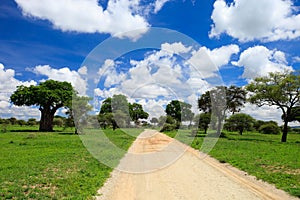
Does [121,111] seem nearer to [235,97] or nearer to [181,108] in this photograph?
[181,108]

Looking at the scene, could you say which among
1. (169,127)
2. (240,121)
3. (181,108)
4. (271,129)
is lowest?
(169,127)

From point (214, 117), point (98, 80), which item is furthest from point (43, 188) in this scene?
point (214, 117)

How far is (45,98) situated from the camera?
53375mm

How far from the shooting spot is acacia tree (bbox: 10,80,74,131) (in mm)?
53531

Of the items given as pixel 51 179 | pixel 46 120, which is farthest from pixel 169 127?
pixel 51 179

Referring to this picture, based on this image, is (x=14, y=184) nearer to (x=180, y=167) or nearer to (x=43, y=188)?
(x=43, y=188)

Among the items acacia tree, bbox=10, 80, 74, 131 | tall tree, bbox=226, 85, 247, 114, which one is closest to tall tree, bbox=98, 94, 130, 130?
acacia tree, bbox=10, 80, 74, 131

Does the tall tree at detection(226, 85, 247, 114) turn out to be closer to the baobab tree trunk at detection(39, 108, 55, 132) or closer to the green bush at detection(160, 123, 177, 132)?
the green bush at detection(160, 123, 177, 132)

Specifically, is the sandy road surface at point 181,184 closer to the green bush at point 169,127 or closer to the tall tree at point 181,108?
the tall tree at point 181,108

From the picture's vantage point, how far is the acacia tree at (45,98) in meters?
53.5

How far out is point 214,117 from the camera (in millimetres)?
44594

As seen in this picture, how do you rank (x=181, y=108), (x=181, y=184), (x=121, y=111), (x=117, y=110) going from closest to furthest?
1. (x=181, y=184)
2. (x=181, y=108)
3. (x=117, y=110)
4. (x=121, y=111)

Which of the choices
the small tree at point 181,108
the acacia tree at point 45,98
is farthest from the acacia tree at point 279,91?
the acacia tree at point 45,98

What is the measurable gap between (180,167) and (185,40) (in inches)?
269
